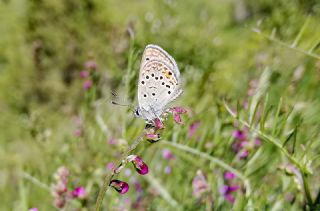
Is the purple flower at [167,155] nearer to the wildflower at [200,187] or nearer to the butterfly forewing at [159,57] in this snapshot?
the wildflower at [200,187]

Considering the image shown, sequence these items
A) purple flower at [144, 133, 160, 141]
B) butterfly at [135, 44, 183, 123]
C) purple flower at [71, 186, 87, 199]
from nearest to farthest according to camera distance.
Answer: purple flower at [144, 133, 160, 141] → butterfly at [135, 44, 183, 123] → purple flower at [71, 186, 87, 199]

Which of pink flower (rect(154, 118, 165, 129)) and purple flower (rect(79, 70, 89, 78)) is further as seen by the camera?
purple flower (rect(79, 70, 89, 78))

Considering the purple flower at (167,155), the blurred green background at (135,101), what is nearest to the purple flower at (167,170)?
the blurred green background at (135,101)

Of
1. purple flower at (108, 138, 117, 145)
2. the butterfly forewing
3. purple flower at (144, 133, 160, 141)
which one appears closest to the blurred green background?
purple flower at (108, 138, 117, 145)

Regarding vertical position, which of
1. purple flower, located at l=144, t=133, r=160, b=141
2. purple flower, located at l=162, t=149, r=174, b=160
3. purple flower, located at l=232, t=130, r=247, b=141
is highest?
purple flower, located at l=144, t=133, r=160, b=141

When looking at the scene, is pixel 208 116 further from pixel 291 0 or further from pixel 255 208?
pixel 291 0

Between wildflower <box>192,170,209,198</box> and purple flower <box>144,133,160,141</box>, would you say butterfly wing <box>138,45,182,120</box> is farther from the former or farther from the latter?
wildflower <box>192,170,209,198</box>

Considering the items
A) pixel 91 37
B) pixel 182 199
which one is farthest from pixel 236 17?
pixel 182 199

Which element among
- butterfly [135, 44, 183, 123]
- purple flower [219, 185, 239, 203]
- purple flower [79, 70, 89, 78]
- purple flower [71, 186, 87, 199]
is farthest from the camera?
purple flower [79, 70, 89, 78]
